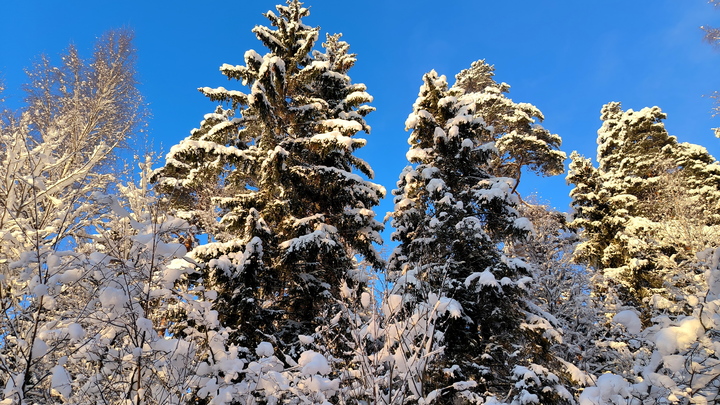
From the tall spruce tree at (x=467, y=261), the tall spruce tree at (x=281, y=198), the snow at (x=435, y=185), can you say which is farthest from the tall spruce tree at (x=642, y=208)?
the tall spruce tree at (x=281, y=198)

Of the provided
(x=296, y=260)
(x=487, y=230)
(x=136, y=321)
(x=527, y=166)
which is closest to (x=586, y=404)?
(x=136, y=321)

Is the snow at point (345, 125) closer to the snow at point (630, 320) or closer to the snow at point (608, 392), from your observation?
the snow at point (630, 320)

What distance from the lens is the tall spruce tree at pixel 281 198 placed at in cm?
768

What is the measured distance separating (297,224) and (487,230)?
4.72 metres

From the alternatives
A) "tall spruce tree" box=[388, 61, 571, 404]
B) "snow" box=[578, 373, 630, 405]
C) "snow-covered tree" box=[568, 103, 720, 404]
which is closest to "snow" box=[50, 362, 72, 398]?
"snow" box=[578, 373, 630, 405]

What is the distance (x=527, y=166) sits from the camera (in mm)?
16156

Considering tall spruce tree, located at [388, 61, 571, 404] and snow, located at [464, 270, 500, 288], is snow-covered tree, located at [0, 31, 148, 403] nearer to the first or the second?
tall spruce tree, located at [388, 61, 571, 404]

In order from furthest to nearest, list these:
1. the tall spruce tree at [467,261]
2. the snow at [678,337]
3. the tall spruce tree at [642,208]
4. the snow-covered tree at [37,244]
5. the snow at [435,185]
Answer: the tall spruce tree at [642,208] → the snow at [435,185] → the tall spruce tree at [467,261] → the snow-covered tree at [37,244] → the snow at [678,337]

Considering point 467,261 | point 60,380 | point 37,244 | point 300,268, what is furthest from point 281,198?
point 60,380

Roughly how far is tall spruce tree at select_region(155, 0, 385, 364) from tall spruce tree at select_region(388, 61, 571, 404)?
1.34m

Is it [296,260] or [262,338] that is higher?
[296,260]

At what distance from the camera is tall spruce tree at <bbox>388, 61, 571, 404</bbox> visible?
7.07m

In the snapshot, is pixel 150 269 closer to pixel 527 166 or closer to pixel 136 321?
pixel 136 321

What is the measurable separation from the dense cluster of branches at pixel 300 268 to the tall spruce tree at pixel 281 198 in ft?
0.19
